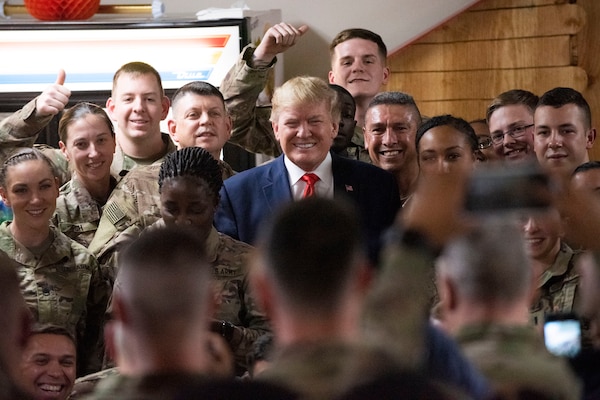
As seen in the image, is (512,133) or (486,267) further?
(512,133)

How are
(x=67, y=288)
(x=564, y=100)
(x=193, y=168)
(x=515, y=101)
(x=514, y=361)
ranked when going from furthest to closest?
(x=515, y=101) < (x=564, y=100) < (x=67, y=288) < (x=193, y=168) < (x=514, y=361)

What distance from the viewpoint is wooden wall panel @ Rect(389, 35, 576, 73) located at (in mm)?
5383

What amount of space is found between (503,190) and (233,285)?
4.75 ft

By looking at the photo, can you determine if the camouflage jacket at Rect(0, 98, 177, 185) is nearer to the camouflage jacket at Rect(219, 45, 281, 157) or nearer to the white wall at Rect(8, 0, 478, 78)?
the camouflage jacket at Rect(219, 45, 281, 157)

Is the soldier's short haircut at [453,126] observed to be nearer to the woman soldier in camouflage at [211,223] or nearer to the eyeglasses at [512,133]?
the eyeglasses at [512,133]

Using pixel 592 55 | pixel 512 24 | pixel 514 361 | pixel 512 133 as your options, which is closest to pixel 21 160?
pixel 512 133

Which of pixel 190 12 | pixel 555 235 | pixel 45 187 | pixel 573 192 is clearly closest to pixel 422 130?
pixel 555 235

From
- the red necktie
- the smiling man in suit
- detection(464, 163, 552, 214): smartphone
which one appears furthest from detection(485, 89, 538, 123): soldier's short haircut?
detection(464, 163, 552, 214): smartphone

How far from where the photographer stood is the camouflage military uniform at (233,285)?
2955 millimetres

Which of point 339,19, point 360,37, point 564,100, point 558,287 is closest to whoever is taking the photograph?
point 558,287

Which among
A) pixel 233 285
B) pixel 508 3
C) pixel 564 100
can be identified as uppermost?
pixel 508 3

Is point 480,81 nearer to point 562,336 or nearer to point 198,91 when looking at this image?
point 198,91

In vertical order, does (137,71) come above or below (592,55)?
below

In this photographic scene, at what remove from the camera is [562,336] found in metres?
2.06
